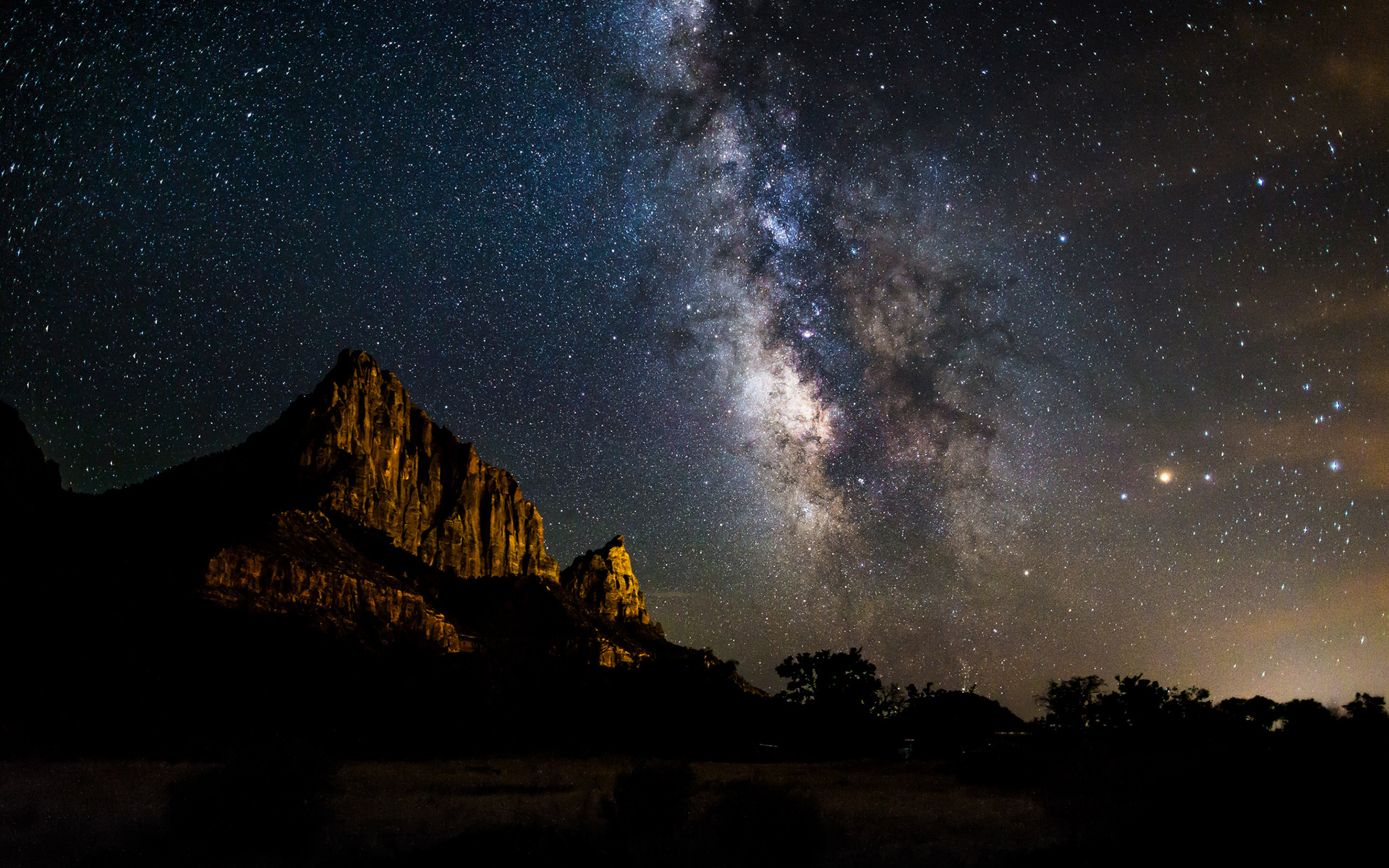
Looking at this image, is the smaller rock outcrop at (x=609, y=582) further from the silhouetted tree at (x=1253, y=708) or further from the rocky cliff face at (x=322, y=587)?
the silhouetted tree at (x=1253, y=708)

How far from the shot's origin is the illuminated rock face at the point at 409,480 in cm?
11611

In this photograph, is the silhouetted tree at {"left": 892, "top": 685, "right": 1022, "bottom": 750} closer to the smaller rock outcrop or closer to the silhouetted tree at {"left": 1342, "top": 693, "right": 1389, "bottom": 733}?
the silhouetted tree at {"left": 1342, "top": 693, "right": 1389, "bottom": 733}

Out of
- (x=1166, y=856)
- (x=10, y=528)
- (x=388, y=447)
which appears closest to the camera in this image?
(x=1166, y=856)

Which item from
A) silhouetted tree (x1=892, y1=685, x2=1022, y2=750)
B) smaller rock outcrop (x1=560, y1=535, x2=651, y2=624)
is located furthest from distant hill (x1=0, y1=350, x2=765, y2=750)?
smaller rock outcrop (x1=560, y1=535, x2=651, y2=624)

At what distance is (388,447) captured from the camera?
429ft

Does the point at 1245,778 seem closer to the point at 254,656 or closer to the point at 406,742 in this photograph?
the point at 406,742

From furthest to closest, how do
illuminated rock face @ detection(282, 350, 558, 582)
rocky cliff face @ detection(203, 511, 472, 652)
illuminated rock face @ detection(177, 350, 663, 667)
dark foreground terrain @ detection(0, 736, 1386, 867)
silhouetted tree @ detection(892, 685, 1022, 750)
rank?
illuminated rock face @ detection(282, 350, 558, 582), illuminated rock face @ detection(177, 350, 663, 667), rocky cliff face @ detection(203, 511, 472, 652), silhouetted tree @ detection(892, 685, 1022, 750), dark foreground terrain @ detection(0, 736, 1386, 867)

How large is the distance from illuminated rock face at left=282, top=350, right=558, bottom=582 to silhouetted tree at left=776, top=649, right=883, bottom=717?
82766mm

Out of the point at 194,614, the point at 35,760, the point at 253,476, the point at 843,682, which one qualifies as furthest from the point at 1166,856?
the point at 253,476

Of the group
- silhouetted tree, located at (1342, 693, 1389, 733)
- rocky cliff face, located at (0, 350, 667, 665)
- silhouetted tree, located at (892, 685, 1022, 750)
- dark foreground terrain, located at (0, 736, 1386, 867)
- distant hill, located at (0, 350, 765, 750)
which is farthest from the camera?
rocky cliff face, located at (0, 350, 667, 665)

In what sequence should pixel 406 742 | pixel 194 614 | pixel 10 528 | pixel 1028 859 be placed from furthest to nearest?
pixel 10 528 < pixel 194 614 < pixel 406 742 < pixel 1028 859

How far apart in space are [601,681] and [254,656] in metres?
19.3

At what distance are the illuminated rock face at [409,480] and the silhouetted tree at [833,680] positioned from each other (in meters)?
82.8

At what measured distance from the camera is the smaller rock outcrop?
15525 cm
